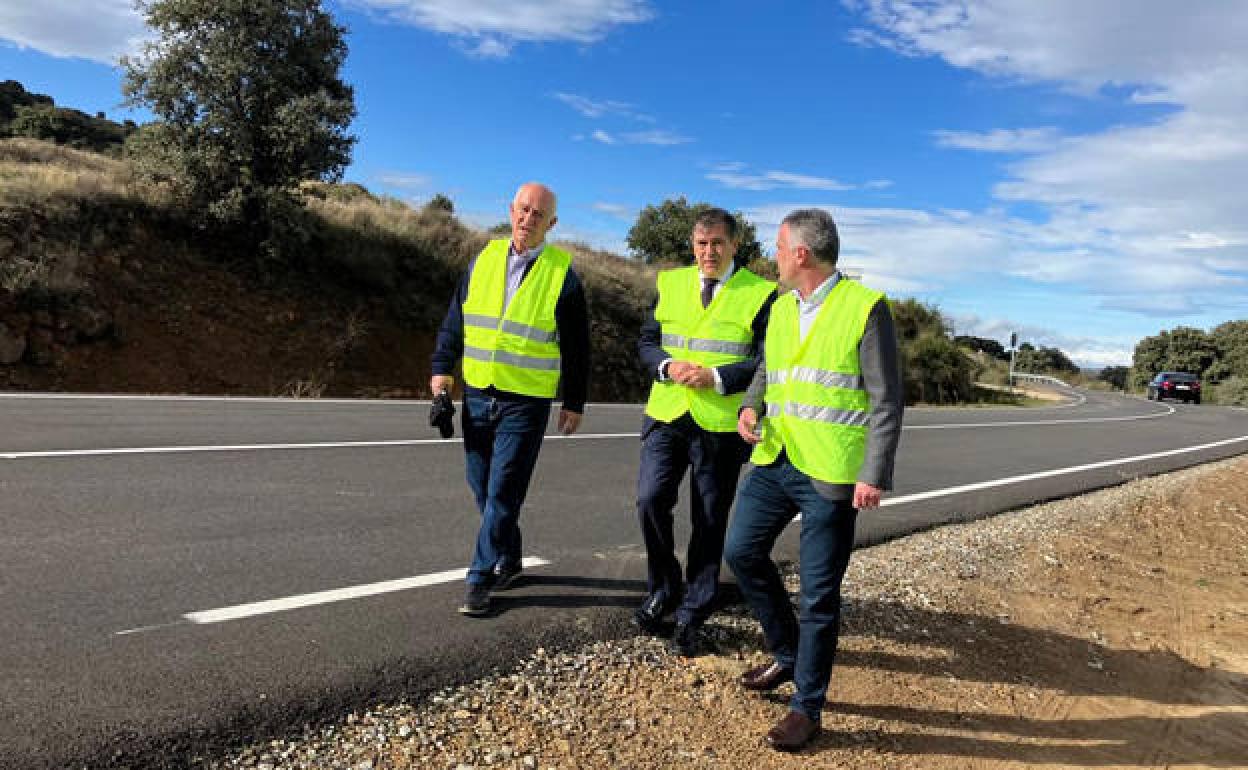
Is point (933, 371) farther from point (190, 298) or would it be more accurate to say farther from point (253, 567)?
point (253, 567)

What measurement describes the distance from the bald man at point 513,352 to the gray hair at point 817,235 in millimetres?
1170

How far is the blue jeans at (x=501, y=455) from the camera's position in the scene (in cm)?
409

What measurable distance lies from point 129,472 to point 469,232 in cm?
1866

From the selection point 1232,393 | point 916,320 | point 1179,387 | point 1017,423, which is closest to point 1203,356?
point 1232,393

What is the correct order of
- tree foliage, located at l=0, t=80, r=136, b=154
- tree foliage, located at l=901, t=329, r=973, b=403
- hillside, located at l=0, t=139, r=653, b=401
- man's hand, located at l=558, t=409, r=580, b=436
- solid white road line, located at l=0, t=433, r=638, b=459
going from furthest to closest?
tree foliage, located at l=901, t=329, r=973, b=403 < tree foliage, located at l=0, t=80, r=136, b=154 < hillside, located at l=0, t=139, r=653, b=401 < solid white road line, located at l=0, t=433, r=638, b=459 < man's hand, located at l=558, t=409, r=580, b=436

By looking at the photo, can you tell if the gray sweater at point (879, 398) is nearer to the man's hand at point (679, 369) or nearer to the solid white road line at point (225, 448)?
the man's hand at point (679, 369)

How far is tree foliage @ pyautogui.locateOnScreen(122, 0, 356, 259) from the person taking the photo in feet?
52.9

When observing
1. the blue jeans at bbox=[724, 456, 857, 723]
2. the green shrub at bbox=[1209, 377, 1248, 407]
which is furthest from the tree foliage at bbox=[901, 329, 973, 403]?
the blue jeans at bbox=[724, 456, 857, 723]

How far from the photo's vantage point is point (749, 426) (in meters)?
3.64

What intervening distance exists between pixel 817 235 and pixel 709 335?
798 millimetres

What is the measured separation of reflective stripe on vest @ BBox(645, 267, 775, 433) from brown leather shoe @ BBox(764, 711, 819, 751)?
1235mm

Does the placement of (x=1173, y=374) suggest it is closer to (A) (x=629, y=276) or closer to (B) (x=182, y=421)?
(A) (x=629, y=276)

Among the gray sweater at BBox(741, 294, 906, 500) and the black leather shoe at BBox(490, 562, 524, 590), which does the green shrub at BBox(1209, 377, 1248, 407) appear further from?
the gray sweater at BBox(741, 294, 906, 500)

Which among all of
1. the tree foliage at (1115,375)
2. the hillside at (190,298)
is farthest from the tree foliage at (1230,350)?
the hillside at (190,298)
